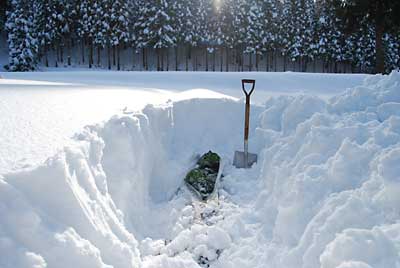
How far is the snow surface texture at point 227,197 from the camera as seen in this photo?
260 cm

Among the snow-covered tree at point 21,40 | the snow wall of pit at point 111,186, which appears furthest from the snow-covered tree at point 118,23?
the snow wall of pit at point 111,186

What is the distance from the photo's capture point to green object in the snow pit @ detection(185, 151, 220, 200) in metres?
5.55

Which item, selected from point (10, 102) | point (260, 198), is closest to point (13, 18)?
point (10, 102)

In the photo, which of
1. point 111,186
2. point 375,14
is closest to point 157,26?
point 375,14

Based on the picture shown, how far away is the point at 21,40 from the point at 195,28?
14.8 meters

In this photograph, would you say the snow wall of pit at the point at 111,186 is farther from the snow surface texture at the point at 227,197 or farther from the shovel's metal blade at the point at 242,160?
the shovel's metal blade at the point at 242,160

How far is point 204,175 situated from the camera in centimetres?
586

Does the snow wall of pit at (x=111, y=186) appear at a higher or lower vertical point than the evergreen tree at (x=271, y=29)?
lower

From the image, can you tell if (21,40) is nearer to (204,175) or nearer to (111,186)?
(204,175)

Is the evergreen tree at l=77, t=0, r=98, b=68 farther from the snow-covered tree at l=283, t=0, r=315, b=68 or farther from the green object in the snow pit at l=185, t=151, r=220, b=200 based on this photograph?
the green object in the snow pit at l=185, t=151, r=220, b=200

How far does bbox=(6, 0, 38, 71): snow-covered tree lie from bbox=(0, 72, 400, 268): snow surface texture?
90.0 feet

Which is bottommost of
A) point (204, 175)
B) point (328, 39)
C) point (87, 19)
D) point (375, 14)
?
point (204, 175)

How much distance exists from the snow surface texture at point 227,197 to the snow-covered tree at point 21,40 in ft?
90.0

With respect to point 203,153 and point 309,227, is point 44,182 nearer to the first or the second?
point 309,227
